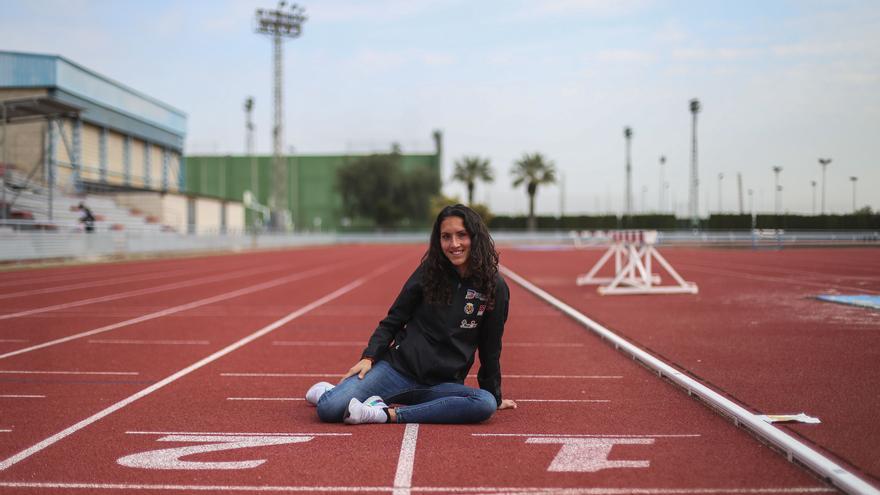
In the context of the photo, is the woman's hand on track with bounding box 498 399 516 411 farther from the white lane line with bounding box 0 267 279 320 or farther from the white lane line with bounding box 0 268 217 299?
the white lane line with bounding box 0 268 217 299

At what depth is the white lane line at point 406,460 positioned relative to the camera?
3633 millimetres

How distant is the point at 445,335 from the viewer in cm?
486

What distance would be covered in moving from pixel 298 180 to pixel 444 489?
7989cm

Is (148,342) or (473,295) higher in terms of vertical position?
(473,295)

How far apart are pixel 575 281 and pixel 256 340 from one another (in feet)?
34.4

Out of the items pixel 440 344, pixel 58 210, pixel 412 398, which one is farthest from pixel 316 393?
pixel 58 210

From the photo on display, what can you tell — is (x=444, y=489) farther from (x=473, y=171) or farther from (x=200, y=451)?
(x=473, y=171)

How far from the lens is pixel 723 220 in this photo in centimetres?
6938

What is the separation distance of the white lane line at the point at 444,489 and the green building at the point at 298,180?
7612 cm

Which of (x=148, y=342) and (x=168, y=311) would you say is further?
(x=168, y=311)

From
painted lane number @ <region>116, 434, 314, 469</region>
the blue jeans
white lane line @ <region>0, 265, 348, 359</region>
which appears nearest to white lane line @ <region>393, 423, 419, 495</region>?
the blue jeans

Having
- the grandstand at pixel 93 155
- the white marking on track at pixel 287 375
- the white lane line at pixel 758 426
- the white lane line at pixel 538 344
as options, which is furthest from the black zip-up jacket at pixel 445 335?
the grandstand at pixel 93 155

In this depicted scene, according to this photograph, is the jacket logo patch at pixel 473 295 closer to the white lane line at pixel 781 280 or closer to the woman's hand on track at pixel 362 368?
the woman's hand on track at pixel 362 368

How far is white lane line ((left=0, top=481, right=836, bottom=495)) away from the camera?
11.6 feet
